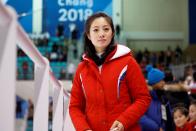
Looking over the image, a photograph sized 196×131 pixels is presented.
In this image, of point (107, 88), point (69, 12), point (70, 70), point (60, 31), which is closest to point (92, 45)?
point (107, 88)

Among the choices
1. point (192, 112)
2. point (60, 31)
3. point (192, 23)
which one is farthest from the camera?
point (192, 23)

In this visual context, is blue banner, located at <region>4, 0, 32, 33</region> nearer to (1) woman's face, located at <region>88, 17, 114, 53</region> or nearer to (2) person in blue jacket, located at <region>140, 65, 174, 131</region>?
(2) person in blue jacket, located at <region>140, 65, 174, 131</region>

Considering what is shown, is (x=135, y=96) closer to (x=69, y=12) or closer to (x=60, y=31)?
(x=60, y=31)

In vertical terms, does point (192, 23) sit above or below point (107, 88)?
below

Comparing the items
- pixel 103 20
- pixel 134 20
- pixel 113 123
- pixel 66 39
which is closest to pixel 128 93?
pixel 113 123

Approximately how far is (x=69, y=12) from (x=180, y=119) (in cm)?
1168

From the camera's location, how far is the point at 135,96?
1527mm

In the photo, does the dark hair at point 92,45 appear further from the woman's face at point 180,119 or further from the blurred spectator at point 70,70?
the blurred spectator at point 70,70

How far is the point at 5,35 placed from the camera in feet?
3.26

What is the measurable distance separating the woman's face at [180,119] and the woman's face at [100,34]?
146 cm

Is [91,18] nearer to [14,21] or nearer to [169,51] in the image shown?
[14,21]

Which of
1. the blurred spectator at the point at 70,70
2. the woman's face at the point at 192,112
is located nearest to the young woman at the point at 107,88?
the woman's face at the point at 192,112

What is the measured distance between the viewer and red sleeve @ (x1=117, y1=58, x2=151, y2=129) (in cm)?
148

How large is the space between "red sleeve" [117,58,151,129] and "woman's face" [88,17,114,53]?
129mm
